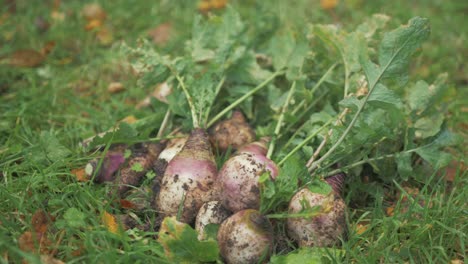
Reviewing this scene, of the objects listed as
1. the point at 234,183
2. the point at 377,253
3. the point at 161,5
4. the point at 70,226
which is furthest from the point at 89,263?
the point at 161,5

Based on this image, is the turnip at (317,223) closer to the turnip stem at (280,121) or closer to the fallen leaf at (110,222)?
the turnip stem at (280,121)

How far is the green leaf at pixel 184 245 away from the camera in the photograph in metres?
1.81

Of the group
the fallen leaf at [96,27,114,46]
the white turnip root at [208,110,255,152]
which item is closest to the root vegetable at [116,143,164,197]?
the white turnip root at [208,110,255,152]

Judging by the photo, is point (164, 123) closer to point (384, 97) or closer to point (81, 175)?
point (81, 175)

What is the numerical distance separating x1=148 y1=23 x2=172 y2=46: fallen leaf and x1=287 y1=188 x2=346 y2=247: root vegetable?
2209mm

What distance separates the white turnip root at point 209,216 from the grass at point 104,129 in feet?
0.60

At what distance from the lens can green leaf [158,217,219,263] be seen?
1806mm

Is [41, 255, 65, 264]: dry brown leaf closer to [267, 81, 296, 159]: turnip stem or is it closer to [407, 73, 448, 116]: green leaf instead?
[267, 81, 296, 159]: turnip stem

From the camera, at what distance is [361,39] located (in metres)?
2.44

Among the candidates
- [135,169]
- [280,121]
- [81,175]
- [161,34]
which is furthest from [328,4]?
[81,175]

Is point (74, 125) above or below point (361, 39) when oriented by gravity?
below

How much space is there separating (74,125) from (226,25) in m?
1.09

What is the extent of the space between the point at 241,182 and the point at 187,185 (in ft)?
0.82

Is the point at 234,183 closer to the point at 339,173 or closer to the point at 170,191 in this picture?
the point at 170,191
